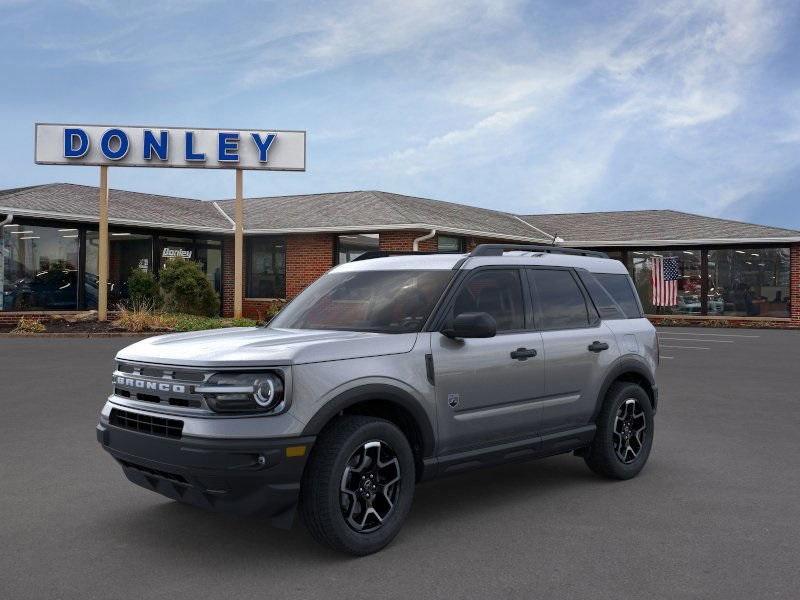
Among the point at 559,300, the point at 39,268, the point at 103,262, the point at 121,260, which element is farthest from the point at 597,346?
the point at 121,260

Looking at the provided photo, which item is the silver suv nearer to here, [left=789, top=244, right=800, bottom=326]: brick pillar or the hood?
the hood

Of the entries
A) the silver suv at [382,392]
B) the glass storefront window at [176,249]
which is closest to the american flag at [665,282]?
the glass storefront window at [176,249]

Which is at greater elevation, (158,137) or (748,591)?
(158,137)

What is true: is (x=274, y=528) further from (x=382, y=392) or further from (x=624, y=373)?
(x=624, y=373)

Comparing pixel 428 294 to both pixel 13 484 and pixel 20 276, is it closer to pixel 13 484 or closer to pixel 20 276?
pixel 13 484

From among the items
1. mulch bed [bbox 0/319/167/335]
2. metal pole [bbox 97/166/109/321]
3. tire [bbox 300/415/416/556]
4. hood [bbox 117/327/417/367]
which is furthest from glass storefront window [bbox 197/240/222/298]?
tire [bbox 300/415/416/556]

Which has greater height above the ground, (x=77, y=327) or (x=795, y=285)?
(x=795, y=285)

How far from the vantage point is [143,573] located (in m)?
4.40

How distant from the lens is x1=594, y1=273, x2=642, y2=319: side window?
22.9 feet

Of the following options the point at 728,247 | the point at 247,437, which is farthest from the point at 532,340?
the point at 728,247

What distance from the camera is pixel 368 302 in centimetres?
572

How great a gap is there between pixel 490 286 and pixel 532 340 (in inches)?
19.7

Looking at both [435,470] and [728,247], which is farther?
[728,247]

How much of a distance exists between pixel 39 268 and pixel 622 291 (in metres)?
22.1
